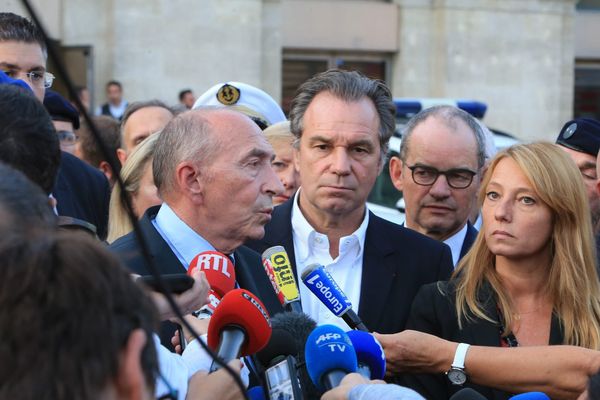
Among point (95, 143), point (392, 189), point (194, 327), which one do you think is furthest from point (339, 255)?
point (392, 189)

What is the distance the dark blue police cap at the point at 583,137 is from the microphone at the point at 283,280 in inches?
110

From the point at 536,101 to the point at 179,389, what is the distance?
18.5 metres

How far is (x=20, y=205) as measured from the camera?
190 centimetres

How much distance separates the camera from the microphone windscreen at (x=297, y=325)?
2822 mm

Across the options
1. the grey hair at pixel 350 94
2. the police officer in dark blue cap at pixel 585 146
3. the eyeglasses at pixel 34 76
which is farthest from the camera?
the police officer in dark blue cap at pixel 585 146

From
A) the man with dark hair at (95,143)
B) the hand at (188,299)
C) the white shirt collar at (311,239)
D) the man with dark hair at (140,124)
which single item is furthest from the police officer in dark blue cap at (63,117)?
the hand at (188,299)

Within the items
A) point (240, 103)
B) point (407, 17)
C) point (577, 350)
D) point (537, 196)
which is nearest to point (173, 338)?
point (577, 350)

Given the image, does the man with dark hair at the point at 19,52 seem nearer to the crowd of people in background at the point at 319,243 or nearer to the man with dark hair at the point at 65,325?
the crowd of people in background at the point at 319,243

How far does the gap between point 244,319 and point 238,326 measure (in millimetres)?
23

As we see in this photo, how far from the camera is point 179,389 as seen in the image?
7.47ft

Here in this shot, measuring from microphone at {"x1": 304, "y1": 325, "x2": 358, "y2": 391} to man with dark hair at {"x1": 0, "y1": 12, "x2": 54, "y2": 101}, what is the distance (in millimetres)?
2605

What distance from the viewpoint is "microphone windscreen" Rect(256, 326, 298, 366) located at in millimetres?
2695

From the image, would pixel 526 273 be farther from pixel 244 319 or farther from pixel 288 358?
pixel 244 319

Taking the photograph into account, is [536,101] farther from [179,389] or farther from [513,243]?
[179,389]
